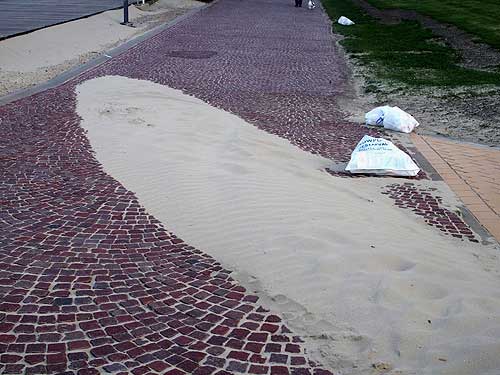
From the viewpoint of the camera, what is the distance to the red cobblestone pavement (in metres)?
3.87

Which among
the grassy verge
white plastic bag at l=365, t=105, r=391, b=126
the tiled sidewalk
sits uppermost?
the tiled sidewalk

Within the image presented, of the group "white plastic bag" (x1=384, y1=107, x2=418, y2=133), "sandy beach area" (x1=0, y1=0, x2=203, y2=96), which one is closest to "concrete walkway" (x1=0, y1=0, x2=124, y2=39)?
"sandy beach area" (x1=0, y1=0, x2=203, y2=96)

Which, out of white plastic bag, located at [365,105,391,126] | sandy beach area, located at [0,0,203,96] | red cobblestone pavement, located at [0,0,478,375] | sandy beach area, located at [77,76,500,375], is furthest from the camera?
sandy beach area, located at [0,0,203,96]

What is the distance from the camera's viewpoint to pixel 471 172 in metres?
8.19

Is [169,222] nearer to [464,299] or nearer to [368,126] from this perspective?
[464,299]

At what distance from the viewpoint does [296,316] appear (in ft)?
14.3

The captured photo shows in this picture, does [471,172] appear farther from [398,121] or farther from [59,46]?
[59,46]

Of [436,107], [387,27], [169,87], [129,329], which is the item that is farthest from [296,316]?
[387,27]

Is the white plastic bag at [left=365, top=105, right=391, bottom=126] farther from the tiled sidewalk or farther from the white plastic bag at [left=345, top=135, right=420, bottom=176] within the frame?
the white plastic bag at [left=345, top=135, right=420, bottom=176]

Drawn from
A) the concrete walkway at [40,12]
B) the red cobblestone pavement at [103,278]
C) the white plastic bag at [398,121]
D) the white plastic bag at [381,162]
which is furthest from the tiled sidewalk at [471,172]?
the concrete walkway at [40,12]

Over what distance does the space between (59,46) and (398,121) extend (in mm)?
12203

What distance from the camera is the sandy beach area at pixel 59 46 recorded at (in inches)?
568

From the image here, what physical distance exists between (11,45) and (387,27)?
49.2ft

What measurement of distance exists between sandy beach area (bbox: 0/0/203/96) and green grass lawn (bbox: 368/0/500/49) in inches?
487
